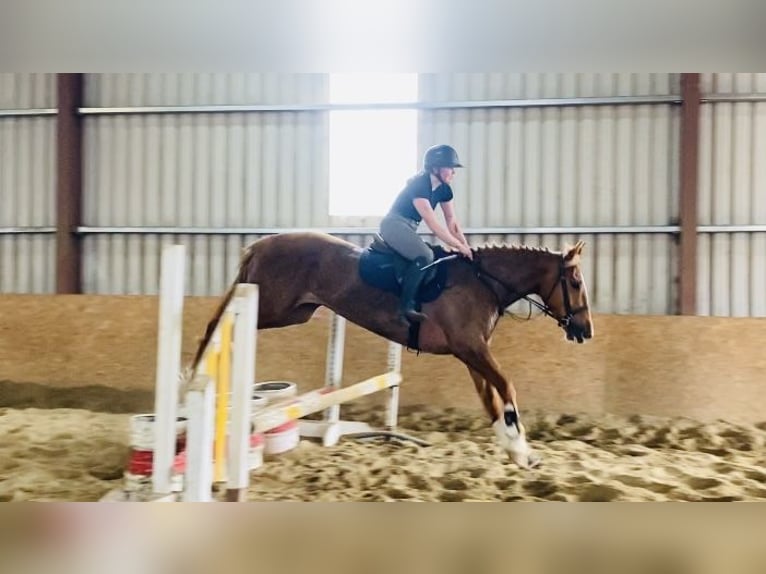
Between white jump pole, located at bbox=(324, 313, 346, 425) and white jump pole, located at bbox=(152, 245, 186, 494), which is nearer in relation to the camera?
white jump pole, located at bbox=(152, 245, 186, 494)

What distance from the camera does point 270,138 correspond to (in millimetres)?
1250

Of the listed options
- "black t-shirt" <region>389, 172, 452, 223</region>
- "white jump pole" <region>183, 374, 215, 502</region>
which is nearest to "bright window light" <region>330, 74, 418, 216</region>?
"black t-shirt" <region>389, 172, 452, 223</region>

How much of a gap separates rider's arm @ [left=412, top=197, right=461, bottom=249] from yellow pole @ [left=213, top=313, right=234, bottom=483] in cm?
38

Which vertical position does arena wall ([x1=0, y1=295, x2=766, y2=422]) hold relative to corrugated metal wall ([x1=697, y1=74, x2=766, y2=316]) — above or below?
below

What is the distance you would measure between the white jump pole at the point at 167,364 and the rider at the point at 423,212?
364 millimetres

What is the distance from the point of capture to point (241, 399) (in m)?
1.15

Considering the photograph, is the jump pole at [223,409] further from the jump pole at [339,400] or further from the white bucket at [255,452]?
the jump pole at [339,400]

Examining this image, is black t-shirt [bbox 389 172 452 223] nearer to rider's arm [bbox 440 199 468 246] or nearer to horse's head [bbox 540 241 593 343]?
rider's arm [bbox 440 199 468 246]

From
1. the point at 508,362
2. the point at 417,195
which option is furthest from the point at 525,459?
the point at 417,195

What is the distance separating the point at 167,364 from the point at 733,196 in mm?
1040

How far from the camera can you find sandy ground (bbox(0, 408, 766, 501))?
119 cm

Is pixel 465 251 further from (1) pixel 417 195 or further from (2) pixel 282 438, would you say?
(2) pixel 282 438

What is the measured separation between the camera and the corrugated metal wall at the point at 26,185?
4.13 feet
